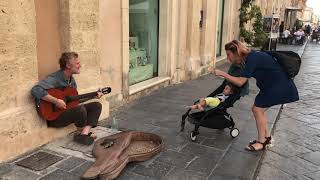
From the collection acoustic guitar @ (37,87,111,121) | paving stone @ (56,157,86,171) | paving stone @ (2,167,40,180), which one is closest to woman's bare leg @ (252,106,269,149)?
acoustic guitar @ (37,87,111,121)

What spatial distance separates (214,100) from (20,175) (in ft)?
8.18

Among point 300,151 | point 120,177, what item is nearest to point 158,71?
point 300,151

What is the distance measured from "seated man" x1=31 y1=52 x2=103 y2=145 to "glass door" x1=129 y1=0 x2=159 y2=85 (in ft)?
9.30

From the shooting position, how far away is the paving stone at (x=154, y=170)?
12.5 feet

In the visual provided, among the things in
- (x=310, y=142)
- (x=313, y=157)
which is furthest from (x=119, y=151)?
(x=310, y=142)

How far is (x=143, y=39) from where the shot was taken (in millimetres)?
8320

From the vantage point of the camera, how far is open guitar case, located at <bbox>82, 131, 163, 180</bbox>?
11.9ft

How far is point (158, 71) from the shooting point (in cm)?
872

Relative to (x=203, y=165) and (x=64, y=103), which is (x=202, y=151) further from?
(x=64, y=103)

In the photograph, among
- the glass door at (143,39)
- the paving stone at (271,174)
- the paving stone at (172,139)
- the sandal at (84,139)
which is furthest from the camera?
the glass door at (143,39)

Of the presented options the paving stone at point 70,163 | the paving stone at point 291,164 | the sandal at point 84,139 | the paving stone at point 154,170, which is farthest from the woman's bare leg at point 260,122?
the paving stone at point 70,163

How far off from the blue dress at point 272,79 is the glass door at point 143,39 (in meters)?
3.60

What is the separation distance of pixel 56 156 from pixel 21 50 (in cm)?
127

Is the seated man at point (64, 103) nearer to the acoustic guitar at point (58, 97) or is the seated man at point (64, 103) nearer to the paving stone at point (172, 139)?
the acoustic guitar at point (58, 97)
